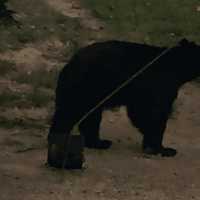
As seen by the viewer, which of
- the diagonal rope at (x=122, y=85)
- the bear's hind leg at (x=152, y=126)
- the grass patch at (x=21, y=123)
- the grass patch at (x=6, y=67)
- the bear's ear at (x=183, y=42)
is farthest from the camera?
the grass patch at (x=6, y=67)

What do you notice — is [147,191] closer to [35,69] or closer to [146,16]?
[35,69]

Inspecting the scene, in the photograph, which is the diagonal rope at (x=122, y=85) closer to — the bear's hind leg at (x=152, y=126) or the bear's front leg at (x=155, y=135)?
the bear's hind leg at (x=152, y=126)

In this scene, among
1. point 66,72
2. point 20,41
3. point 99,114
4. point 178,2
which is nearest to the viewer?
point 66,72

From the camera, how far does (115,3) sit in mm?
17656

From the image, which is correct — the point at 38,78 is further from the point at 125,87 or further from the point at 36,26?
the point at 125,87

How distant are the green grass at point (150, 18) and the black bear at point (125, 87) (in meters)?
6.03

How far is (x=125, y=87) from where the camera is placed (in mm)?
8805

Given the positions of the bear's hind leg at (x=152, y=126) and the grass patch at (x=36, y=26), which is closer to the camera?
the bear's hind leg at (x=152, y=126)

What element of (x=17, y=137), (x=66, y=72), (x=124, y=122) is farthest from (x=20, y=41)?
(x=66, y=72)

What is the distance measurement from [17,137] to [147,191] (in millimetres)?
2472

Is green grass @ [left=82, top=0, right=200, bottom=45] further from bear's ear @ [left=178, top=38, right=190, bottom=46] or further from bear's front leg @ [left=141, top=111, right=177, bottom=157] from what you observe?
bear's front leg @ [left=141, top=111, right=177, bottom=157]

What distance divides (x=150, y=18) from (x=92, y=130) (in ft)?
26.3

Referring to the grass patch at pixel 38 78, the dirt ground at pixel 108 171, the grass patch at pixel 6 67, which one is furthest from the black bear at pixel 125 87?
the grass patch at pixel 6 67

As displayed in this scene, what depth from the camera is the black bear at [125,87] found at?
27.7ft
